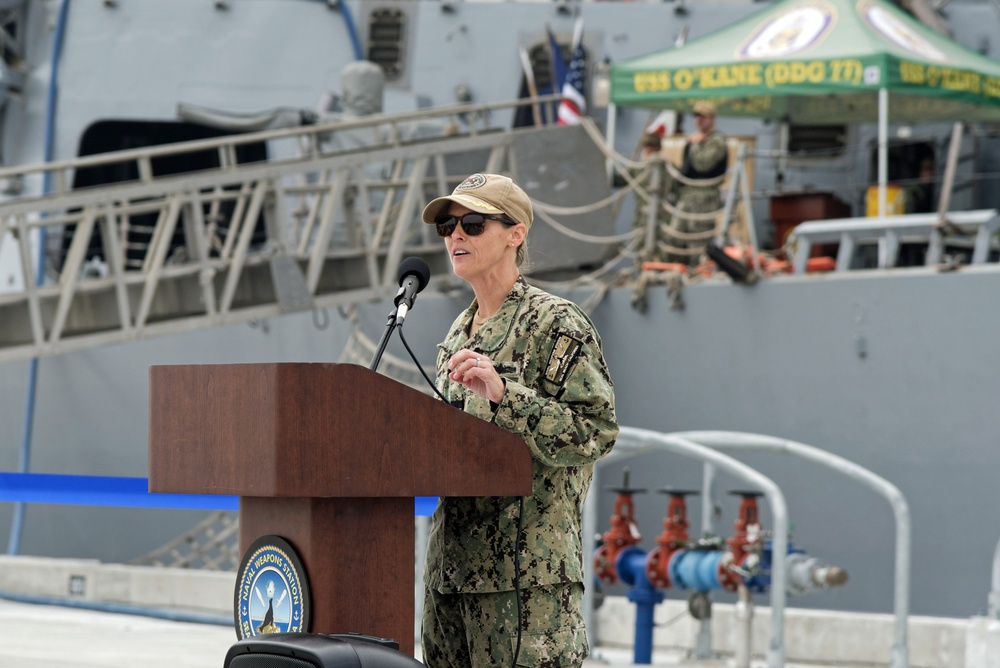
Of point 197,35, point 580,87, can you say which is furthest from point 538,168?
point 197,35

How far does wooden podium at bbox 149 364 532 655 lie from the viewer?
2.36m

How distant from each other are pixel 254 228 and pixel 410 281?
8.49 meters

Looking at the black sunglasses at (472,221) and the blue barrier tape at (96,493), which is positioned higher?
the black sunglasses at (472,221)

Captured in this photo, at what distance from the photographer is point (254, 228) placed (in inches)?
434

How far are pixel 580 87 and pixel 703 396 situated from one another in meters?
3.22

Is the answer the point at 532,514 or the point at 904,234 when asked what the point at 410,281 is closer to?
the point at 532,514

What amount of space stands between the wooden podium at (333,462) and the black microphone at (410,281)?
0.31 metres

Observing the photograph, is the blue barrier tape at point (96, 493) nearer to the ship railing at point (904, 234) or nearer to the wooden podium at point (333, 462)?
the wooden podium at point (333, 462)

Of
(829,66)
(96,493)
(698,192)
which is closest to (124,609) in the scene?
(96,493)

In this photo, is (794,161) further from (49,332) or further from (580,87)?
(49,332)

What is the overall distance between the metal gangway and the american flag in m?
0.21

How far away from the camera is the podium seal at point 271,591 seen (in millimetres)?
2432

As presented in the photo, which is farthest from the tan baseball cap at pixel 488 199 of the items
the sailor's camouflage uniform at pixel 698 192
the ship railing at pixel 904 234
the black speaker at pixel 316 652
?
the sailor's camouflage uniform at pixel 698 192

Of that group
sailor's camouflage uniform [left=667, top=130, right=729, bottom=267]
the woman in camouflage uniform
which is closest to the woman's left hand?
the woman in camouflage uniform
